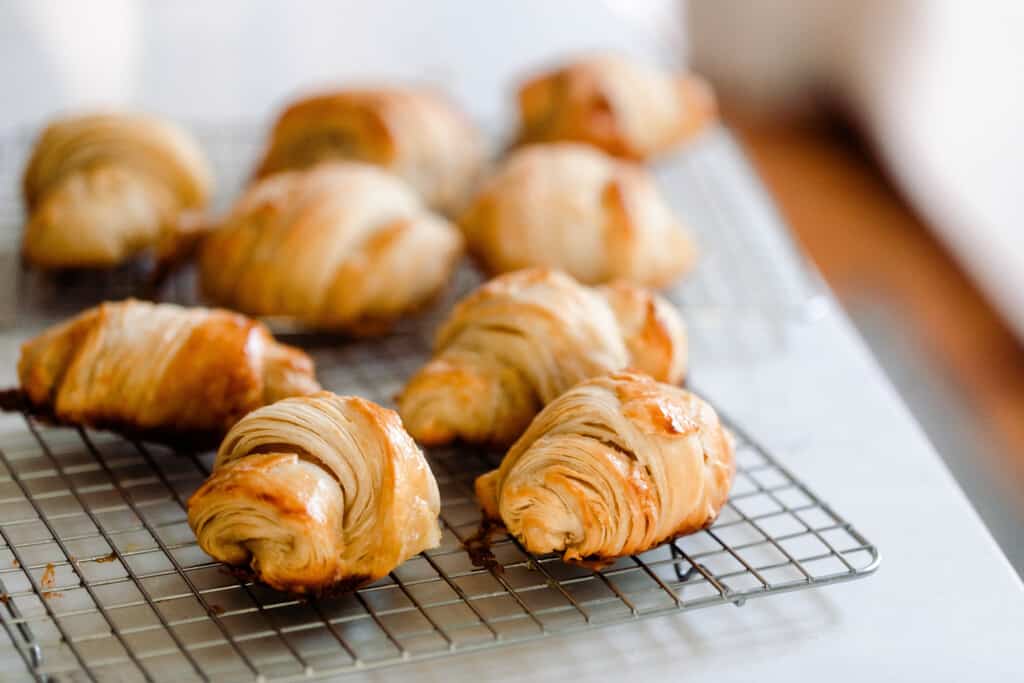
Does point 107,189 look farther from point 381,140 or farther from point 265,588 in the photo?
point 265,588

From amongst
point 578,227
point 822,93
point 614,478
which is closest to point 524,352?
point 614,478

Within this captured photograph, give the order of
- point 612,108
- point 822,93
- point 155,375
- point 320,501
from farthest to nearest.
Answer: point 822,93
point 612,108
point 155,375
point 320,501

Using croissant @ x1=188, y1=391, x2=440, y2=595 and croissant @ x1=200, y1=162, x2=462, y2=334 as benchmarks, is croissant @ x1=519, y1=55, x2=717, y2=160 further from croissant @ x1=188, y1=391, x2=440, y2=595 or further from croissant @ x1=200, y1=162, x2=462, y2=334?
croissant @ x1=188, y1=391, x2=440, y2=595

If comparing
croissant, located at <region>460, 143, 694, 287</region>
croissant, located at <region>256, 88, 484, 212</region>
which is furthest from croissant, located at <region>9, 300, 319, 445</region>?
croissant, located at <region>256, 88, 484, 212</region>

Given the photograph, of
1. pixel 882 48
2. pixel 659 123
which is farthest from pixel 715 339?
pixel 882 48

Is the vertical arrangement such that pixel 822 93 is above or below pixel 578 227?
below
